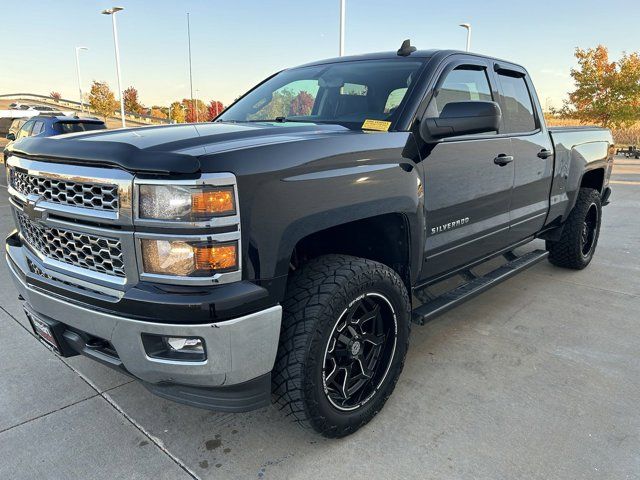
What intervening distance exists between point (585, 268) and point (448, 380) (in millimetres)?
3110

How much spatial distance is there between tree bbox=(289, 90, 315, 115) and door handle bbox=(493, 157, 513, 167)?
4.16ft

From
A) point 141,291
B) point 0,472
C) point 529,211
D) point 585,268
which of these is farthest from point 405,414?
point 585,268

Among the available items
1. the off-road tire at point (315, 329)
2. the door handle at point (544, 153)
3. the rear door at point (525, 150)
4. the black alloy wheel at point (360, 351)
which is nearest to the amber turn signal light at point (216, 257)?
the off-road tire at point (315, 329)

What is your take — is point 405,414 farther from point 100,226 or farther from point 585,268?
point 585,268

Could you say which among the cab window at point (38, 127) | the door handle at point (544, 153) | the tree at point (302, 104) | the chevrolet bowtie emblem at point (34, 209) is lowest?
the cab window at point (38, 127)

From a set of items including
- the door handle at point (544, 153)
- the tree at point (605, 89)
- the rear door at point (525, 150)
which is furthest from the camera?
the tree at point (605, 89)

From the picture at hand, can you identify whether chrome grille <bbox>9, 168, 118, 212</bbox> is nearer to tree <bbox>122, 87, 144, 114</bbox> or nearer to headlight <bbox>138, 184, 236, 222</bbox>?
headlight <bbox>138, 184, 236, 222</bbox>

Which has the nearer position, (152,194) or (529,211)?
(152,194)

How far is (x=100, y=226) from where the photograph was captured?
73.4 inches

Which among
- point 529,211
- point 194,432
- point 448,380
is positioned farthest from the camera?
point 529,211

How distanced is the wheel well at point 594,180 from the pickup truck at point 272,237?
2.44 m

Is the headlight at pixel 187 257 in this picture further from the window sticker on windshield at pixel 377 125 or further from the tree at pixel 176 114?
the tree at pixel 176 114

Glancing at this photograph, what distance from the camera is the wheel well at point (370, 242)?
2.50m

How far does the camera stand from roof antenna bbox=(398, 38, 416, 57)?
10.2ft
